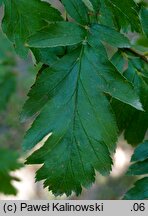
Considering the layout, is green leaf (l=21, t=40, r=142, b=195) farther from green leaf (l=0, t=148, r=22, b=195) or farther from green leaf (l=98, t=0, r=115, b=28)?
green leaf (l=0, t=148, r=22, b=195)

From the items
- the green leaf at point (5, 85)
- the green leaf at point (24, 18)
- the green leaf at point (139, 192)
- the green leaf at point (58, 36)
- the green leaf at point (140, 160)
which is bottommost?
the green leaf at point (139, 192)

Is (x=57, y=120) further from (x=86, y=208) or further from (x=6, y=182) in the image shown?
(x=6, y=182)

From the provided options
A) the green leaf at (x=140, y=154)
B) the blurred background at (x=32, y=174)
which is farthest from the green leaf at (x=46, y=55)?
the blurred background at (x=32, y=174)

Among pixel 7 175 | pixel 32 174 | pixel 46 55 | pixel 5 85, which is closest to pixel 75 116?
pixel 46 55

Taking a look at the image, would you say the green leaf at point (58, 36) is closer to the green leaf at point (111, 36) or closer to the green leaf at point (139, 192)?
the green leaf at point (111, 36)

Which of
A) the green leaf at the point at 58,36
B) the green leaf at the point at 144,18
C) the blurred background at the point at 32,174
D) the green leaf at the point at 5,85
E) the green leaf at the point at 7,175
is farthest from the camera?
the blurred background at the point at 32,174

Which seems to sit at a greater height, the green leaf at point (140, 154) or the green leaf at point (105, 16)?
the green leaf at point (105, 16)
